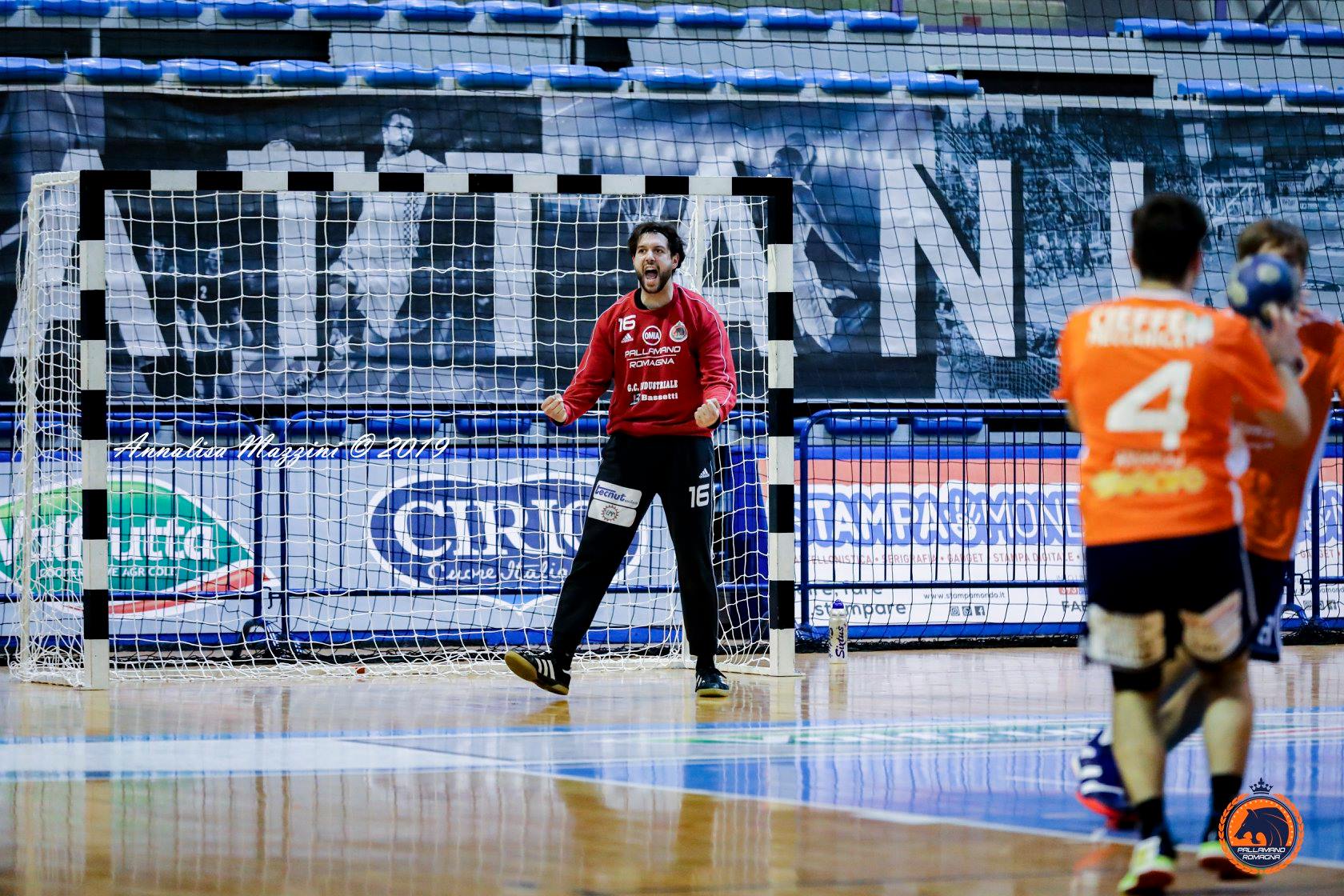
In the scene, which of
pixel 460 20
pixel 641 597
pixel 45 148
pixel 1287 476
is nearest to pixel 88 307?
pixel 641 597

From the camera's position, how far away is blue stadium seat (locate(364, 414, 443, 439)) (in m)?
10.5

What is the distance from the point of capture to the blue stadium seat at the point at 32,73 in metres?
15.3

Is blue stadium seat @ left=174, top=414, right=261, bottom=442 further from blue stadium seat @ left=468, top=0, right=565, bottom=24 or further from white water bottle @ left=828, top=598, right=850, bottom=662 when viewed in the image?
blue stadium seat @ left=468, top=0, right=565, bottom=24

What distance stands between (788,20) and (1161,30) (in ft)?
13.1

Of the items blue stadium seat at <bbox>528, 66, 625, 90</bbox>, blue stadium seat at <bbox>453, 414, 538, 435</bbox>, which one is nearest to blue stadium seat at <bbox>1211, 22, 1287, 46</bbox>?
blue stadium seat at <bbox>528, 66, 625, 90</bbox>

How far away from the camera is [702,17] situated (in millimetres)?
17266

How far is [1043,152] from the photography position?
16.9 m

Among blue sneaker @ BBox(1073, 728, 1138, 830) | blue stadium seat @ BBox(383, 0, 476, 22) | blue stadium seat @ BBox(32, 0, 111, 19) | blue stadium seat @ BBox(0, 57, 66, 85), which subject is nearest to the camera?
blue sneaker @ BBox(1073, 728, 1138, 830)

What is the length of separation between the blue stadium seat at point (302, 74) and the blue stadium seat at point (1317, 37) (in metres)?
10.1

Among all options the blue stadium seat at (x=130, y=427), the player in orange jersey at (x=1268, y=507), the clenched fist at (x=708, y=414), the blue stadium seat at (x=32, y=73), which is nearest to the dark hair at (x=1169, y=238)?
the player in orange jersey at (x=1268, y=507)

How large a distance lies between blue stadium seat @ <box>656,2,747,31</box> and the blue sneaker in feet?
45.1

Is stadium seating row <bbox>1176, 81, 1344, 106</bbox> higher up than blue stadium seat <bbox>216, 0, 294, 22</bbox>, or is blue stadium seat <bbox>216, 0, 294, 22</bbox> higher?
blue stadium seat <bbox>216, 0, 294, 22</bbox>

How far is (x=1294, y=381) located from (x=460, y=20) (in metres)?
14.3

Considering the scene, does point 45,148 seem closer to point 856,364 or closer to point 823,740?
point 856,364
